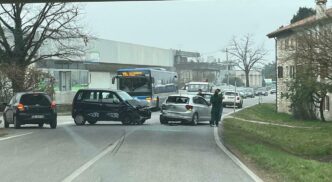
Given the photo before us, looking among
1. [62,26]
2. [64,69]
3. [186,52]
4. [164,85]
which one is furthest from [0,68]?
[186,52]

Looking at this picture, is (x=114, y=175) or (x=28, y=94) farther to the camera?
(x=28, y=94)

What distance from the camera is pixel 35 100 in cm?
2544

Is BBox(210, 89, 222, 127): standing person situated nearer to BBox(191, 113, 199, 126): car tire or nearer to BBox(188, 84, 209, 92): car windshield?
BBox(191, 113, 199, 126): car tire

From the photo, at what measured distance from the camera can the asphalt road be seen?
10.8 meters

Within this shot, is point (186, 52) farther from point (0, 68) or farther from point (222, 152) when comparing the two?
point (222, 152)

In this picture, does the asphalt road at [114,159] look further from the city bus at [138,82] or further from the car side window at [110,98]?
the city bus at [138,82]

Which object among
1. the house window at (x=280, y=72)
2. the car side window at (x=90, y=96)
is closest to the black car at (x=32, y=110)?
the car side window at (x=90, y=96)

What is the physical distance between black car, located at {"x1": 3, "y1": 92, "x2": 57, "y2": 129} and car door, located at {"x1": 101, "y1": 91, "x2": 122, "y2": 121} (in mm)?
2878

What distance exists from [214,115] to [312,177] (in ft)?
57.5

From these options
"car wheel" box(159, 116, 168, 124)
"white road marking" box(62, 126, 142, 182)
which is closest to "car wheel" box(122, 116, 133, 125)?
"car wheel" box(159, 116, 168, 124)

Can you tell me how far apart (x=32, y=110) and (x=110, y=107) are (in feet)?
13.5

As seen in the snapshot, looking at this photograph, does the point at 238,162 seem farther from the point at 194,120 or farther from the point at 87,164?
the point at 194,120

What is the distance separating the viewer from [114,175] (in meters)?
10.9

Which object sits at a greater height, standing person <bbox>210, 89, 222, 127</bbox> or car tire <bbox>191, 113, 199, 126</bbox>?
standing person <bbox>210, 89, 222, 127</bbox>
